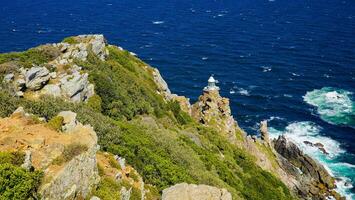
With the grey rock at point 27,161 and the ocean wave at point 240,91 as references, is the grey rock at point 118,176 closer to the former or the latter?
the grey rock at point 27,161

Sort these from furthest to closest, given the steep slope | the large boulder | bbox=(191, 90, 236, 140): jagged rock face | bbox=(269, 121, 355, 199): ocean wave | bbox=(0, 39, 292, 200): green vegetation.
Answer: bbox=(269, 121, 355, 199): ocean wave, bbox=(191, 90, 236, 140): jagged rock face, the large boulder, the steep slope, bbox=(0, 39, 292, 200): green vegetation

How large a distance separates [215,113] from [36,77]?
38.7 meters

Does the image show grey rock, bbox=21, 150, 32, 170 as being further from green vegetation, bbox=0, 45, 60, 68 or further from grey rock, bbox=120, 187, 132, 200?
green vegetation, bbox=0, 45, 60, 68

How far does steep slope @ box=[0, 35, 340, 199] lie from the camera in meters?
36.9

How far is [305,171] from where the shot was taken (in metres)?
84.8

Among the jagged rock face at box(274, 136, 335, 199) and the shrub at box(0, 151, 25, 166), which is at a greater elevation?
the shrub at box(0, 151, 25, 166)

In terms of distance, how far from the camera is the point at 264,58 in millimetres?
148000

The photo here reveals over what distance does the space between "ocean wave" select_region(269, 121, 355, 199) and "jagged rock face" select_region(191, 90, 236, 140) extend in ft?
73.0

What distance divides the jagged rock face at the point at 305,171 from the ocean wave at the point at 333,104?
24.8 metres

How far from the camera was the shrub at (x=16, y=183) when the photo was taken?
70.5ft

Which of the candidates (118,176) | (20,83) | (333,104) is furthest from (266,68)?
(118,176)

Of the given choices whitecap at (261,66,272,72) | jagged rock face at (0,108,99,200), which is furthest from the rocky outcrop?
whitecap at (261,66,272,72)

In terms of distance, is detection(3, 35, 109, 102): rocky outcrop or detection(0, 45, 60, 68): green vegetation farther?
detection(0, 45, 60, 68): green vegetation

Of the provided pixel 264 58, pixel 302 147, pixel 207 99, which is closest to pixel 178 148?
pixel 207 99
